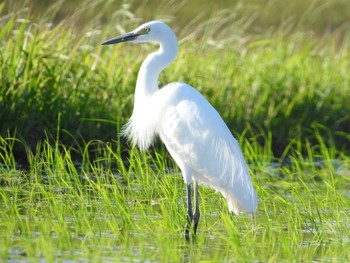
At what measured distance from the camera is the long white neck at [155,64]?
21.0ft

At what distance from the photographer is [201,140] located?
6.24 meters

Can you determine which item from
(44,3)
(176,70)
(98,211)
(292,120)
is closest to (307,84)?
(292,120)

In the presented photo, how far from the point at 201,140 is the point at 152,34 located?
919 millimetres

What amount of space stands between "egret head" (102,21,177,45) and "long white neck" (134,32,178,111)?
0.02 metres

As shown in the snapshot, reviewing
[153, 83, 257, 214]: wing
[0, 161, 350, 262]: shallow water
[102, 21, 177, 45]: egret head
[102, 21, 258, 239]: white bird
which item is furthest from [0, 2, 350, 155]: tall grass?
[0, 161, 350, 262]: shallow water

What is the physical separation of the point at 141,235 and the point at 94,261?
32.3 inches

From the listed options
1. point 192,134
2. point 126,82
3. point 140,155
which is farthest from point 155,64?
point 126,82

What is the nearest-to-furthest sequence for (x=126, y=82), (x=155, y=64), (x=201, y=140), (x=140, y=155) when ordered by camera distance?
1. (x=201, y=140)
2. (x=155, y=64)
3. (x=140, y=155)
4. (x=126, y=82)

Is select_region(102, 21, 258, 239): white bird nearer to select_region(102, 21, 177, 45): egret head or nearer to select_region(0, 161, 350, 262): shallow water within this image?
select_region(102, 21, 177, 45): egret head

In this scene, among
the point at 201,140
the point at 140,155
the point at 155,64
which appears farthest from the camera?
the point at 140,155

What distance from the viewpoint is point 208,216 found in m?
6.49

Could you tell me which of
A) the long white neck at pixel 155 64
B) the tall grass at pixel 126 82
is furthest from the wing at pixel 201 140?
the tall grass at pixel 126 82

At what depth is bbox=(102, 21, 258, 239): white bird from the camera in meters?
6.14

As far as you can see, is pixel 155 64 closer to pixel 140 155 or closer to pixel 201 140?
pixel 201 140
